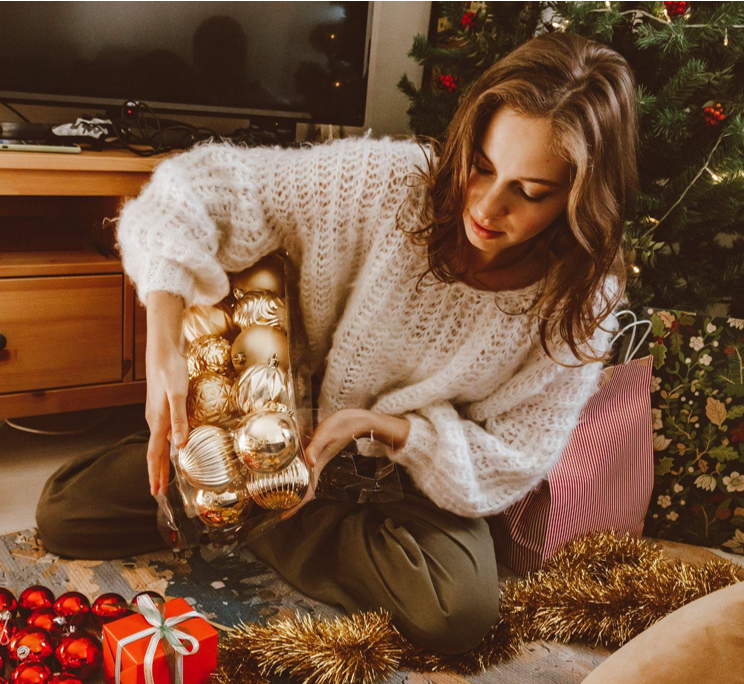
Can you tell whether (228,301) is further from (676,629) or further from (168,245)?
(676,629)

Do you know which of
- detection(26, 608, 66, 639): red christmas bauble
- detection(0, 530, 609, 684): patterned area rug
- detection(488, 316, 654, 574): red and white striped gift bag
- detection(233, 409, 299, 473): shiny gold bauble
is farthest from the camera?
detection(488, 316, 654, 574): red and white striped gift bag

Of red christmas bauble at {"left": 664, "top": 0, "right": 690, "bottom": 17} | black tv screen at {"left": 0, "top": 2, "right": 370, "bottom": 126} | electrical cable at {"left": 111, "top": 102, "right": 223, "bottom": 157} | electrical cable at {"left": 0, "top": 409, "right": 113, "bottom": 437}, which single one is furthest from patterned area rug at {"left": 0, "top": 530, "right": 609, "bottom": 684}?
red christmas bauble at {"left": 664, "top": 0, "right": 690, "bottom": 17}

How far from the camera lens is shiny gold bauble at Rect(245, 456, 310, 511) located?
0.68 metres

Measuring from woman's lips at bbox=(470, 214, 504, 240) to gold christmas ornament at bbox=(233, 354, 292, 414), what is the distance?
28 centimetres

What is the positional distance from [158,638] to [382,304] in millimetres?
465

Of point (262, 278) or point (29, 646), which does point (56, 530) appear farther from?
point (262, 278)

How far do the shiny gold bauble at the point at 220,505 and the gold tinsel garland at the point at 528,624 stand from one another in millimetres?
169

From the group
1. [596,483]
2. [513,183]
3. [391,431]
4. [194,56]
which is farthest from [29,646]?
[194,56]

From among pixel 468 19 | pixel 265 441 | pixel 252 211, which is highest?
pixel 468 19

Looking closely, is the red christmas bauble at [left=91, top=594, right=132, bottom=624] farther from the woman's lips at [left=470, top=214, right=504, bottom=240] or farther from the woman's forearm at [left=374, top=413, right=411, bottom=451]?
the woman's lips at [left=470, top=214, right=504, bottom=240]

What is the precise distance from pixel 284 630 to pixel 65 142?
88cm

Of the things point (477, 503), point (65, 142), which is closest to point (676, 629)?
point (477, 503)

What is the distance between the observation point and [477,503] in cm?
91

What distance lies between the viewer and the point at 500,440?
926mm
